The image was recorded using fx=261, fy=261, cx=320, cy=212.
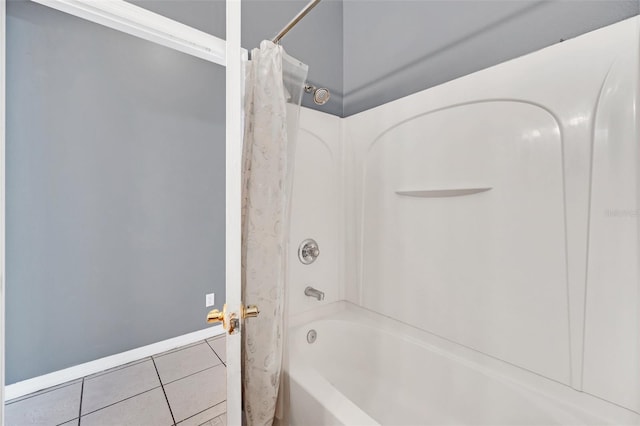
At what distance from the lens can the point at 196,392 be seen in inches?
61.6

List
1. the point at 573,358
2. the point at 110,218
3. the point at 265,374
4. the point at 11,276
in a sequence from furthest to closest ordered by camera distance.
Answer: the point at 110,218 < the point at 11,276 < the point at 265,374 < the point at 573,358

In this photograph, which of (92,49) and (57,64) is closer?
(57,64)

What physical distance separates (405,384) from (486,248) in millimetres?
867

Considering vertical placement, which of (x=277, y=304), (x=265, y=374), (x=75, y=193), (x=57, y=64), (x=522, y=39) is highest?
(x=57, y=64)

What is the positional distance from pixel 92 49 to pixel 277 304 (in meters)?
2.00

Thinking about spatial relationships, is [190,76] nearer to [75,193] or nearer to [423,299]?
[75,193]

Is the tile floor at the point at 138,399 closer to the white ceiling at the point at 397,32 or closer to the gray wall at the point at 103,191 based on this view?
the gray wall at the point at 103,191

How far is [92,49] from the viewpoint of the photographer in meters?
1.67

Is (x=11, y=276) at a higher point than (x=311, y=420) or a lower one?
higher

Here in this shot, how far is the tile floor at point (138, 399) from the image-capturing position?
138 cm

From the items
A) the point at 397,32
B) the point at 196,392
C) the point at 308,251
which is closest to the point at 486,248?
the point at 308,251

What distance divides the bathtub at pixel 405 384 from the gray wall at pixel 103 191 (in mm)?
1057

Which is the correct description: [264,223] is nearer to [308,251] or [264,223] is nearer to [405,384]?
[308,251]

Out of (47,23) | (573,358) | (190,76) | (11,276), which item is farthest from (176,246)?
(573,358)
